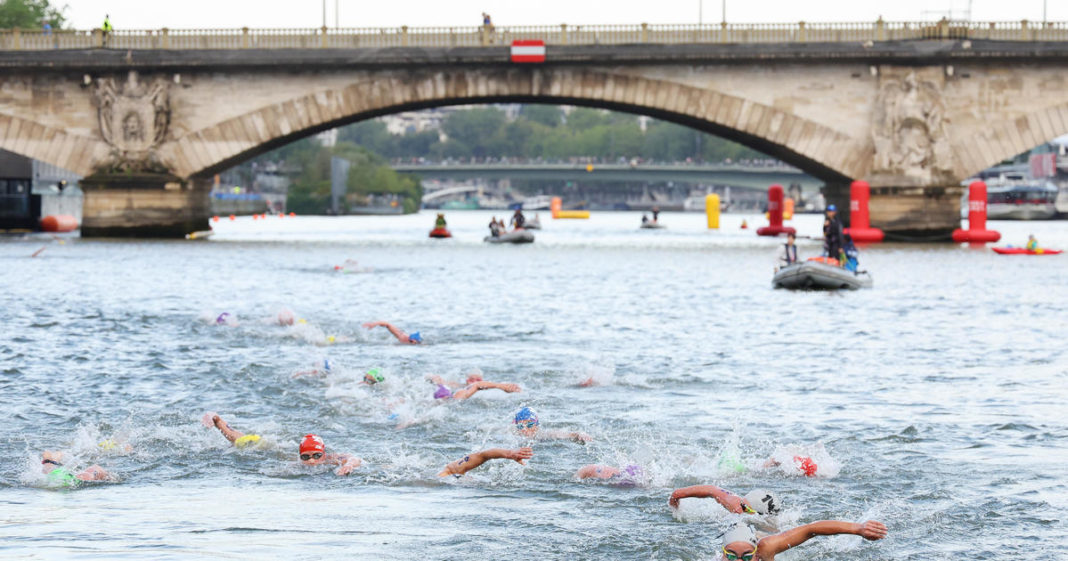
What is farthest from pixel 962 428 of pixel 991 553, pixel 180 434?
pixel 180 434

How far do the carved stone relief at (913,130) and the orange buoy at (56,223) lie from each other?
41.6m

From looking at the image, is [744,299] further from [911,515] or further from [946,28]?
[946,28]

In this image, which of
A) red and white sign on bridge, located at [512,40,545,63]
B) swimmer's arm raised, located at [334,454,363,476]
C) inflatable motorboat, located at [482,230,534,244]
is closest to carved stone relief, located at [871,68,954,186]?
red and white sign on bridge, located at [512,40,545,63]

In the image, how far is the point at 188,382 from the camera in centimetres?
1906

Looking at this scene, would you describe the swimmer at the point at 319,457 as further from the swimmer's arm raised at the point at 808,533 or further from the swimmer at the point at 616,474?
the swimmer's arm raised at the point at 808,533

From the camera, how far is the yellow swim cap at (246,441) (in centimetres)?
1426

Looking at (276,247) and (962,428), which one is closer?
(962,428)

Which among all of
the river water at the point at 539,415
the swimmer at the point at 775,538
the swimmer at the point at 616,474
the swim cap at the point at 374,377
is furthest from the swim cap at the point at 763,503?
the swim cap at the point at 374,377

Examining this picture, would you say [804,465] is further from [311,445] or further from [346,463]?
[311,445]

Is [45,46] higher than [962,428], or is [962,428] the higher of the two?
[45,46]

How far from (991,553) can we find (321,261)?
4147 cm

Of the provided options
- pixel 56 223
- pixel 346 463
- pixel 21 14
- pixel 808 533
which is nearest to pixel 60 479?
pixel 346 463

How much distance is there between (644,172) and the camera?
15250 centimetres

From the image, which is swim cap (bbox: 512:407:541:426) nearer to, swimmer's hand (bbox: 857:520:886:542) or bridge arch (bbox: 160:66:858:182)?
swimmer's hand (bbox: 857:520:886:542)
